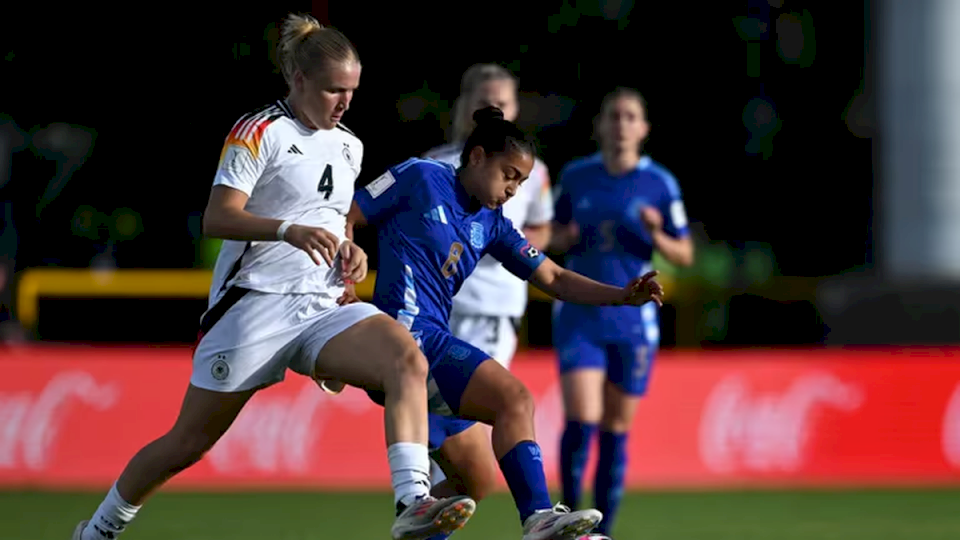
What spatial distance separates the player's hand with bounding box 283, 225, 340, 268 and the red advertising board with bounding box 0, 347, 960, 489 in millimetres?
7167

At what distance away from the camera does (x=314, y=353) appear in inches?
283

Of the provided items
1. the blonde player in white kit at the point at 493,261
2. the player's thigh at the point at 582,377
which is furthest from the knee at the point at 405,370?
the player's thigh at the point at 582,377

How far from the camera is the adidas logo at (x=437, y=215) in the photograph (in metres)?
7.52

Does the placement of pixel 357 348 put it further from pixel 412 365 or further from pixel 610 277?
pixel 610 277

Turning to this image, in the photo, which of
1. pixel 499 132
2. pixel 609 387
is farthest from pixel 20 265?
pixel 499 132

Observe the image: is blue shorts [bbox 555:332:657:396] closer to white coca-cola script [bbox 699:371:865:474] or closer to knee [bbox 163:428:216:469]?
knee [bbox 163:428:216:469]

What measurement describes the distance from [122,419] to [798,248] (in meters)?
11.9

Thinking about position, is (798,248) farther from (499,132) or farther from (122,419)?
(499,132)

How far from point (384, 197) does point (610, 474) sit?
10.6 ft

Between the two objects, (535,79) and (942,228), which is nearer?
(942,228)

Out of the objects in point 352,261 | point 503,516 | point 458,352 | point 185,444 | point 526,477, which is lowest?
point 503,516

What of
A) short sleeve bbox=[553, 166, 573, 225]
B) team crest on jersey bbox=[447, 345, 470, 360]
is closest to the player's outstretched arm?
team crest on jersey bbox=[447, 345, 470, 360]

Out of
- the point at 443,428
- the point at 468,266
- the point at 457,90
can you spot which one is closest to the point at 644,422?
the point at 443,428

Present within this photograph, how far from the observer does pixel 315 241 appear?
6738 mm
